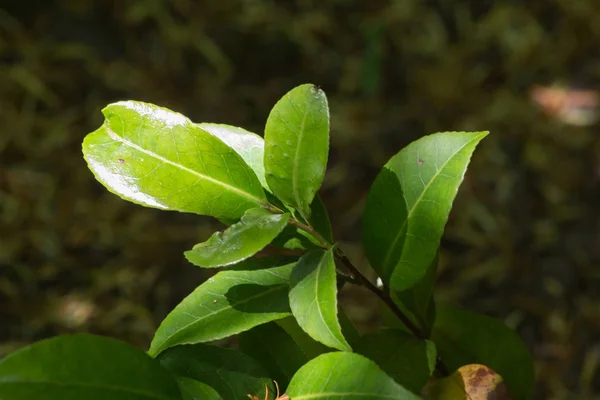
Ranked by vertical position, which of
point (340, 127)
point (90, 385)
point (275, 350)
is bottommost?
point (340, 127)

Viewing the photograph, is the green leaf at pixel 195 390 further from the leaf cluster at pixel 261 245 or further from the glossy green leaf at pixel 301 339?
the glossy green leaf at pixel 301 339

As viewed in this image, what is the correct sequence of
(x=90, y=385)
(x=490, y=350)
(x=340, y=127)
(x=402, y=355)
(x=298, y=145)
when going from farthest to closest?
(x=340, y=127) → (x=490, y=350) → (x=402, y=355) → (x=298, y=145) → (x=90, y=385)

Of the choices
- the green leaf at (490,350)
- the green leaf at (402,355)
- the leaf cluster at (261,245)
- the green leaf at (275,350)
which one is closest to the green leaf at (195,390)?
the leaf cluster at (261,245)

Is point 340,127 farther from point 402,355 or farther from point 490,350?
point 402,355

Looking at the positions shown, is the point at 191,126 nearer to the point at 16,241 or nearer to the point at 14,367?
the point at 14,367

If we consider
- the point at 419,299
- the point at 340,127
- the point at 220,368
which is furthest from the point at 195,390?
the point at 340,127
